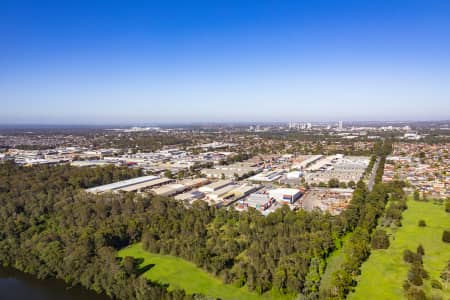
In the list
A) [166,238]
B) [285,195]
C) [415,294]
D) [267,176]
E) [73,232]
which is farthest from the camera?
[267,176]

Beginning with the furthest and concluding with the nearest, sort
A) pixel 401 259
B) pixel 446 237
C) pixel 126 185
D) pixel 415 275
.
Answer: pixel 126 185
pixel 446 237
pixel 401 259
pixel 415 275

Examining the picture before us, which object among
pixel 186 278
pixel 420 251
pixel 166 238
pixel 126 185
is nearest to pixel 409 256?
pixel 420 251

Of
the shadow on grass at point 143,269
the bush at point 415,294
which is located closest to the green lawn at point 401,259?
the bush at point 415,294

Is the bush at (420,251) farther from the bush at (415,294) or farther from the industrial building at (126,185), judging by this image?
the industrial building at (126,185)

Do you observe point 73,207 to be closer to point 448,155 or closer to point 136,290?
point 136,290

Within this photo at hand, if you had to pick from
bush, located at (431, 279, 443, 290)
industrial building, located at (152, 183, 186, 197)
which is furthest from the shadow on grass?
bush, located at (431, 279, 443, 290)

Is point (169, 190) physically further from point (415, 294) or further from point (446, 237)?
point (415, 294)
